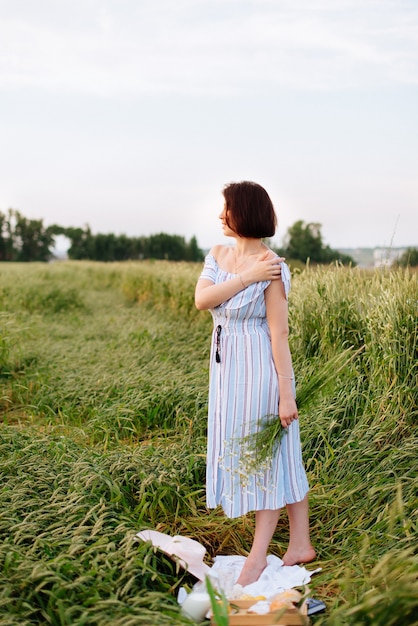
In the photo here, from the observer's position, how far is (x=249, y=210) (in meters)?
2.37

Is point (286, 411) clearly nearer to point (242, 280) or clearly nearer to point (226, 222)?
point (242, 280)

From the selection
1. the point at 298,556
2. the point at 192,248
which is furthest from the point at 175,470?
the point at 192,248

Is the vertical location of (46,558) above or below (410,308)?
below

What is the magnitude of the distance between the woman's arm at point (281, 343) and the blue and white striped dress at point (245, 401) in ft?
0.10

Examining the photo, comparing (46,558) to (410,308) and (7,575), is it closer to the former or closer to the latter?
(7,575)

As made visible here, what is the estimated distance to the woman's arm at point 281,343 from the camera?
2416 mm

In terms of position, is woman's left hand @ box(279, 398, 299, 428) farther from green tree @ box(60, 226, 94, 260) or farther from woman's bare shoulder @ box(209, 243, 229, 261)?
green tree @ box(60, 226, 94, 260)

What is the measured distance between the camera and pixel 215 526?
115 inches

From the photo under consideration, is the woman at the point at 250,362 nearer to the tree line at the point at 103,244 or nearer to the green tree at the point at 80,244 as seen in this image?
the tree line at the point at 103,244

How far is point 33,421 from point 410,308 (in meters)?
2.74

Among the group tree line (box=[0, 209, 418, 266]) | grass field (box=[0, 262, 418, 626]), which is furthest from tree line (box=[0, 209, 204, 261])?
grass field (box=[0, 262, 418, 626])

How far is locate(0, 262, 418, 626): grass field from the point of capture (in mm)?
2133

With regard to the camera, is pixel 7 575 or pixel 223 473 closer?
pixel 7 575

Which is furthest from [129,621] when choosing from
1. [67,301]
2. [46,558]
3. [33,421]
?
[67,301]
